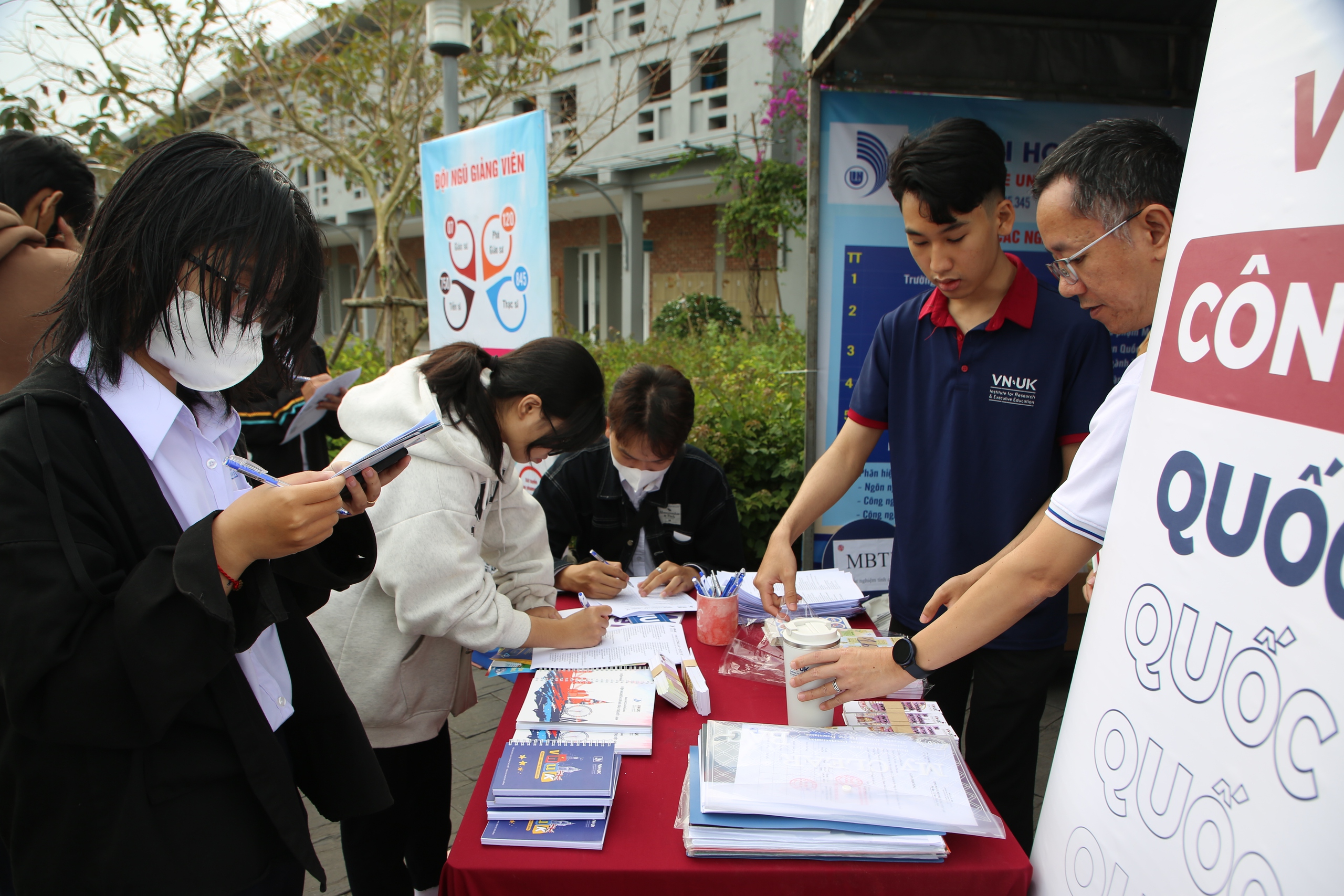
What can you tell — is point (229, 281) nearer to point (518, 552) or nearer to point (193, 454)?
point (193, 454)

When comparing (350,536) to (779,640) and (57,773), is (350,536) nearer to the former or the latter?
(57,773)

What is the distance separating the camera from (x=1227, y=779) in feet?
2.61

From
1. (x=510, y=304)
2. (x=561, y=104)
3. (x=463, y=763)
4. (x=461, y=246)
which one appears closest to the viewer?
(x=463, y=763)

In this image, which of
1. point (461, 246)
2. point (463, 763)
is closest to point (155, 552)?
point (463, 763)

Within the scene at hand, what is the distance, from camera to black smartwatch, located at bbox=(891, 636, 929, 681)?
4.48ft

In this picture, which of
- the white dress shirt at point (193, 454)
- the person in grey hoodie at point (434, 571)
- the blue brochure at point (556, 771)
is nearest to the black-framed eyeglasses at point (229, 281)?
the white dress shirt at point (193, 454)

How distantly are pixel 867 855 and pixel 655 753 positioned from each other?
426mm

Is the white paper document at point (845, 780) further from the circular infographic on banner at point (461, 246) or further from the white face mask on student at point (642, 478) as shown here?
the circular infographic on banner at point (461, 246)

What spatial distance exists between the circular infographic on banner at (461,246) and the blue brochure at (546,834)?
2892mm

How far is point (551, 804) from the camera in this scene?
1199mm

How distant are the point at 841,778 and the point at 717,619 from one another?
70 cm

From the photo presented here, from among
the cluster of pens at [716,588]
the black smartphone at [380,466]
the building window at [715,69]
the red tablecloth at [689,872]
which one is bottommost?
the red tablecloth at [689,872]

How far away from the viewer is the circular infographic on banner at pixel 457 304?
370 cm

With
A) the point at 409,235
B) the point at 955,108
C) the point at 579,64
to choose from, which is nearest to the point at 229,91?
the point at 579,64
